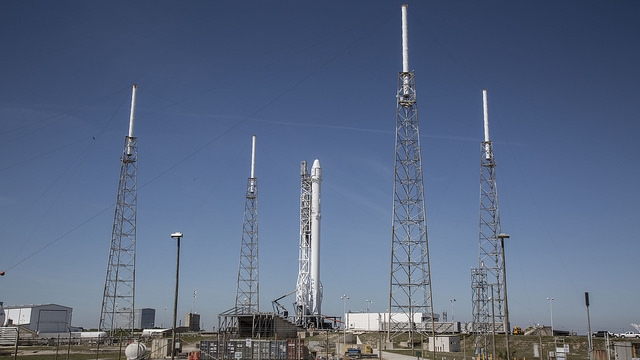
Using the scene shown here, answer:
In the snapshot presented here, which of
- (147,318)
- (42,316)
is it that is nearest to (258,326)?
(42,316)

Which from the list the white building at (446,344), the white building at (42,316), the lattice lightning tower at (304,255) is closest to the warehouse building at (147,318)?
the white building at (42,316)

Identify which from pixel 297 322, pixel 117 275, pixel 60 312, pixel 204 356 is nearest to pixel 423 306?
pixel 204 356

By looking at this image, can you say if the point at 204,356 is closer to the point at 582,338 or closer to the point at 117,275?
the point at 117,275

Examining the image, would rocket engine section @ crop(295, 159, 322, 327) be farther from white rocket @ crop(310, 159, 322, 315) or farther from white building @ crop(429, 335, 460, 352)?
white building @ crop(429, 335, 460, 352)

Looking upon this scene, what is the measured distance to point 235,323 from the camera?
72.3 m

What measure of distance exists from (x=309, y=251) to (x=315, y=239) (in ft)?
7.52

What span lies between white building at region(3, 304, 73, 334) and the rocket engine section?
48.6 metres

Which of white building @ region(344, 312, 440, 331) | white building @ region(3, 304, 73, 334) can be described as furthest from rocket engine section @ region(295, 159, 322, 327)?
white building @ region(3, 304, 73, 334)

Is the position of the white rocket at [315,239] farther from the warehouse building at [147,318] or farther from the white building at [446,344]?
the warehouse building at [147,318]

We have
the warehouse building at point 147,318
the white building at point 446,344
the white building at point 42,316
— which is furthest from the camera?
the warehouse building at point 147,318

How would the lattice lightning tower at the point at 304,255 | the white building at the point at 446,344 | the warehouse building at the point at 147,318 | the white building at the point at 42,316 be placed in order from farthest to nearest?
the warehouse building at the point at 147,318, the white building at the point at 42,316, the lattice lightning tower at the point at 304,255, the white building at the point at 446,344

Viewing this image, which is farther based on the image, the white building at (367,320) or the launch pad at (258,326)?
the white building at (367,320)

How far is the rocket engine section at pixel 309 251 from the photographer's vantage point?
300 ft

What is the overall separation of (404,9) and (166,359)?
37337 mm
